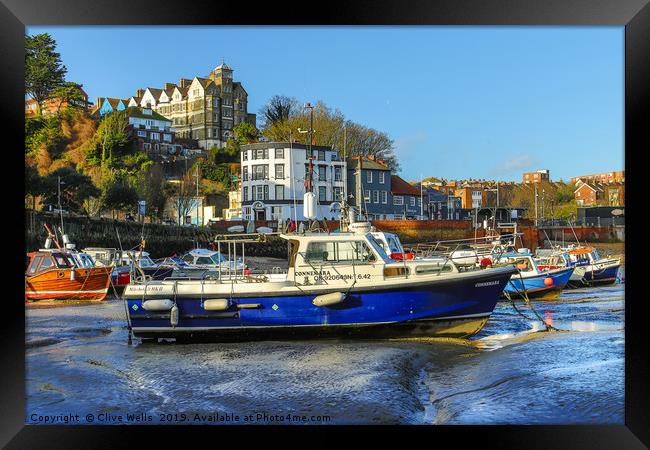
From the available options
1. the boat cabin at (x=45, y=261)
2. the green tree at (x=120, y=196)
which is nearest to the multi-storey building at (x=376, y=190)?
the green tree at (x=120, y=196)

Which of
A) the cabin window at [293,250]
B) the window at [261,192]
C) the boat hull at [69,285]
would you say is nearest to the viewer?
the cabin window at [293,250]

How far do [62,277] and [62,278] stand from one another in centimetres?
2

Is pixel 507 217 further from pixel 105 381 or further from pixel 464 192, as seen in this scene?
pixel 105 381

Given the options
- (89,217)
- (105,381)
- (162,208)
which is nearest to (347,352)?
(105,381)

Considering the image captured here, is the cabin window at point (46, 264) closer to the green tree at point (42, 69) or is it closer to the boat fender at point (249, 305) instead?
the green tree at point (42, 69)

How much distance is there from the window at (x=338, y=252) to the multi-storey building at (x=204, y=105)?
12.6 metres

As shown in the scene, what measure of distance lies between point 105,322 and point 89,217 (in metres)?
8.66

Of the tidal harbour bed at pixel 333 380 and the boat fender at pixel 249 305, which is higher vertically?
the boat fender at pixel 249 305

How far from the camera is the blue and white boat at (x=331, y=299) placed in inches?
355

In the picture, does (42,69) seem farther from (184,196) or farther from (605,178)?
(184,196)

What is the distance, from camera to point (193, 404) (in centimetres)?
650

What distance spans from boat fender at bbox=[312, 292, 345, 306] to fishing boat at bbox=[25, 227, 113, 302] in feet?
25.7

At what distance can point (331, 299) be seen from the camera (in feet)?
29.0

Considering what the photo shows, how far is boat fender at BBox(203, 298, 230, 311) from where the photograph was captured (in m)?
9.04
